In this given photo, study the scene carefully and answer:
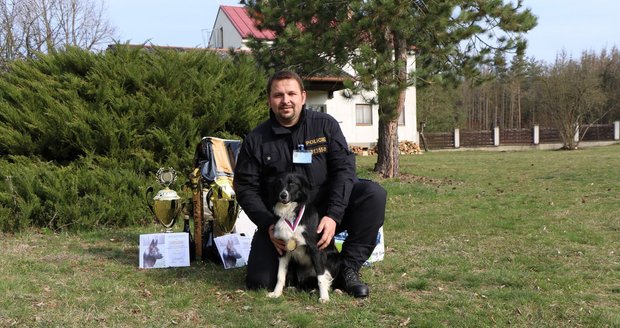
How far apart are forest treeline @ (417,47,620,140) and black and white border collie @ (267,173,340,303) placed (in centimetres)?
910

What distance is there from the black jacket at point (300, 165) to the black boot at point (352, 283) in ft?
1.31

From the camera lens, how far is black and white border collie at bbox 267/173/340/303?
3.54m

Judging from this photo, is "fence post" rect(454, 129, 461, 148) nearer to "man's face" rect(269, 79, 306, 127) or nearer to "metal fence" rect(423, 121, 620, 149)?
"metal fence" rect(423, 121, 620, 149)

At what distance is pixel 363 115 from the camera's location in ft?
87.5

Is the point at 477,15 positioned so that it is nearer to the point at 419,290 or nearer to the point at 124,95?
the point at 124,95

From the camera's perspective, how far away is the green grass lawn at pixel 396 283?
326 centimetres

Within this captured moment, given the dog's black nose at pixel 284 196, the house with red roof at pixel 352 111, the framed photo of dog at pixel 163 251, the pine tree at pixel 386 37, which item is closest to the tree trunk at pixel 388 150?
the pine tree at pixel 386 37

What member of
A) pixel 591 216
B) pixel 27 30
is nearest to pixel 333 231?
pixel 591 216

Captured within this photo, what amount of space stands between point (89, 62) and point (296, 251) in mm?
4687

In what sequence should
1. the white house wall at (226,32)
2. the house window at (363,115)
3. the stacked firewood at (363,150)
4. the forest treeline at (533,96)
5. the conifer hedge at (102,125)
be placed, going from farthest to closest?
the white house wall at (226,32) < the house window at (363,115) < the stacked firewood at (363,150) < the forest treeline at (533,96) < the conifer hedge at (102,125)

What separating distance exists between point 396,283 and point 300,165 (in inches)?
46.2

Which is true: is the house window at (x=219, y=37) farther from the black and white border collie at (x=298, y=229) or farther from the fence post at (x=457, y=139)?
the black and white border collie at (x=298, y=229)

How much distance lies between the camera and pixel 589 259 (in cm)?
468

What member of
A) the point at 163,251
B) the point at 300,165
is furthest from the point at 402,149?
the point at 300,165
